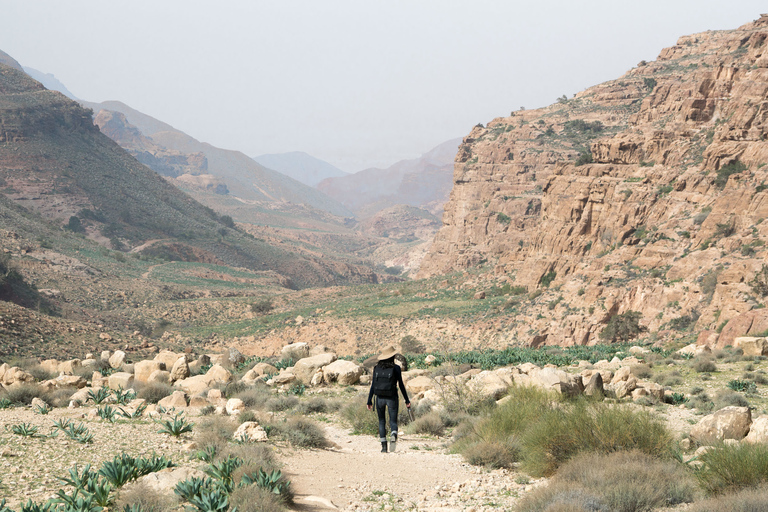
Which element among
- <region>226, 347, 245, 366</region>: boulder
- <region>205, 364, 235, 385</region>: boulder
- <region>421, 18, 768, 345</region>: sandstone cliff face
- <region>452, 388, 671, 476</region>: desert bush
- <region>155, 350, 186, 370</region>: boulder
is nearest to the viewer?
<region>452, 388, 671, 476</region>: desert bush

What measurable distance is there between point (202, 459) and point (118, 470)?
140 centimetres

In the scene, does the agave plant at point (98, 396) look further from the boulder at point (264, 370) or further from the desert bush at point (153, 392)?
the boulder at point (264, 370)

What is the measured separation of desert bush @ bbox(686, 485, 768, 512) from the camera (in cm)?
571

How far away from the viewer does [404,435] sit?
1220 centimetres

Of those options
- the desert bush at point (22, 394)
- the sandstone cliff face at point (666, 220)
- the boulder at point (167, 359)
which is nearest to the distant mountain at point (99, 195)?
the sandstone cliff face at point (666, 220)

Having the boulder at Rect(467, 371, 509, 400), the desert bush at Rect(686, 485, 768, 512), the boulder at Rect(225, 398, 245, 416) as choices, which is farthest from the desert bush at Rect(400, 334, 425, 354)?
the desert bush at Rect(686, 485, 768, 512)

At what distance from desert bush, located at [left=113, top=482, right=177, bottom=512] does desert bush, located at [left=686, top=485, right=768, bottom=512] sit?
5703 millimetres

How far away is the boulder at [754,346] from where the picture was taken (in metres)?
17.1

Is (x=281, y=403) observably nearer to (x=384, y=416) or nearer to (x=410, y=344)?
(x=384, y=416)

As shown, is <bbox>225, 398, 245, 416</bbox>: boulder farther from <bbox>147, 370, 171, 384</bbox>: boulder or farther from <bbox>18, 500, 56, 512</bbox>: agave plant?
<bbox>18, 500, 56, 512</bbox>: agave plant

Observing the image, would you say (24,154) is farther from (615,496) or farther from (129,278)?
(615,496)

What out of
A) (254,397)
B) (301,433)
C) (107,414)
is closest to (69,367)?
(254,397)

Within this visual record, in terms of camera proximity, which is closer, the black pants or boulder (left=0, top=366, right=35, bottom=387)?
the black pants

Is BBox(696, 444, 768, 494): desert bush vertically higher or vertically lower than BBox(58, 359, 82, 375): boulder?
higher
